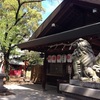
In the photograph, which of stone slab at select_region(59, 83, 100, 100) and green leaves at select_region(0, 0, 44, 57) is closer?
stone slab at select_region(59, 83, 100, 100)

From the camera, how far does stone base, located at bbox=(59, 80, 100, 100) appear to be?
3833 millimetres

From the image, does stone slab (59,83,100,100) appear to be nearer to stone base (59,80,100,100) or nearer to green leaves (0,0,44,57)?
stone base (59,80,100,100)

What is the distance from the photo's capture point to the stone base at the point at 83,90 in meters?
3.83

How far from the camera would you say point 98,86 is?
401 cm

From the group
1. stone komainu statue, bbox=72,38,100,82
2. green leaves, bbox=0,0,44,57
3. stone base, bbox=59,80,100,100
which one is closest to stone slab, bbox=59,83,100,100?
stone base, bbox=59,80,100,100

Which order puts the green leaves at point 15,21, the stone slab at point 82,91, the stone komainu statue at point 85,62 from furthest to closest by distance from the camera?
the green leaves at point 15,21 → the stone komainu statue at point 85,62 → the stone slab at point 82,91

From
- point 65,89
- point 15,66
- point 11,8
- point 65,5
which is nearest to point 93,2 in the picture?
point 65,5

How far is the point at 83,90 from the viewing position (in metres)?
4.06

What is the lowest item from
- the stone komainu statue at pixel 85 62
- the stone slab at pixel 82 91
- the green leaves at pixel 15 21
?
the stone slab at pixel 82 91

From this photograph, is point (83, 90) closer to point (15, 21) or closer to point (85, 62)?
point (85, 62)

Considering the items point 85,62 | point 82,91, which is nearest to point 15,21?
point 85,62

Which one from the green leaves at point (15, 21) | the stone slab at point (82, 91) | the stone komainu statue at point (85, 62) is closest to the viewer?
the stone slab at point (82, 91)

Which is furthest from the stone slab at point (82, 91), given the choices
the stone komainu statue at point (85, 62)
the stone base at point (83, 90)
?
the stone komainu statue at point (85, 62)

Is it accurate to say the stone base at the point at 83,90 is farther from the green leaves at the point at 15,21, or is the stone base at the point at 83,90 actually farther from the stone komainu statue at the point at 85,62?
the green leaves at the point at 15,21
